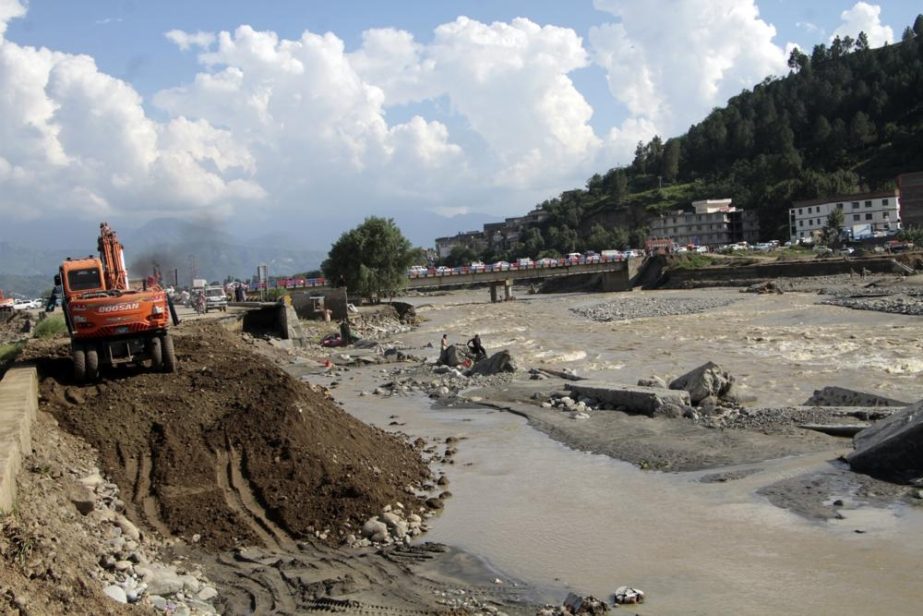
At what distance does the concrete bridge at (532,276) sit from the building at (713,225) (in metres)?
54.7

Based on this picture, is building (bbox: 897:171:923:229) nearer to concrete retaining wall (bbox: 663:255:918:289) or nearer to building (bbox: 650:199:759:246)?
building (bbox: 650:199:759:246)

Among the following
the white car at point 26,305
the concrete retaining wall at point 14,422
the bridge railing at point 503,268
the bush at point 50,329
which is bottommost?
the bridge railing at point 503,268

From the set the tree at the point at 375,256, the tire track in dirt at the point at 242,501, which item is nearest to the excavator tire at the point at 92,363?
the tire track in dirt at the point at 242,501

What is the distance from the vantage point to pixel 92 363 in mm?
16812

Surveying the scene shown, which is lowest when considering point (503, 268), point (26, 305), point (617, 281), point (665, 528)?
point (617, 281)

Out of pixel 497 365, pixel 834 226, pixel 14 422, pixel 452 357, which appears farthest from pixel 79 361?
pixel 834 226

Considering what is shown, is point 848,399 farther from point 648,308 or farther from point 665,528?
point 648,308

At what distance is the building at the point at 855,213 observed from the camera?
11662 centimetres

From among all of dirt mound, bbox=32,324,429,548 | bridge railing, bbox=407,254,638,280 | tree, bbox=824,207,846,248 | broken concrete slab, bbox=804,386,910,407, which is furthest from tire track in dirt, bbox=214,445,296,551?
tree, bbox=824,207,846,248

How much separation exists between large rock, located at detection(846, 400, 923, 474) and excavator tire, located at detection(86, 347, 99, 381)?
47.6 ft

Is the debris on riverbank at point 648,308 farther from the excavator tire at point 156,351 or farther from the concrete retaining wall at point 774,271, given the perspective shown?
the excavator tire at point 156,351

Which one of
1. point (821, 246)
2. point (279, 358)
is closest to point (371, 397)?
point (279, 358)

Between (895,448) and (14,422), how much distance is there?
42.7 ft

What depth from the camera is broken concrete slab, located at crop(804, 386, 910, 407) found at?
17.4 metres
